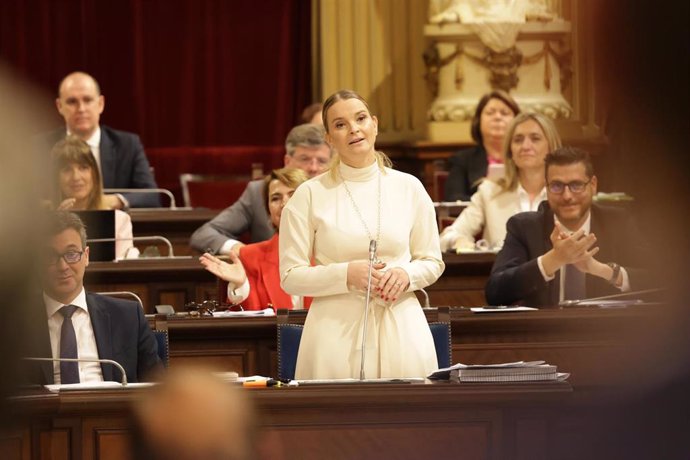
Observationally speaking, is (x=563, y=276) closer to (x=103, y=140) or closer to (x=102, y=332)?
(x=102, y=332)

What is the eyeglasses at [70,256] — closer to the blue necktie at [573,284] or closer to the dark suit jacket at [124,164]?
the blue necktie at [573,284]

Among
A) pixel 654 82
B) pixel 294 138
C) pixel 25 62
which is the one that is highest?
pixel 25 62

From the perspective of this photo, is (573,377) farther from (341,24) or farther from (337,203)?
(341,24)

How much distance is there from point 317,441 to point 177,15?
8.91 metres

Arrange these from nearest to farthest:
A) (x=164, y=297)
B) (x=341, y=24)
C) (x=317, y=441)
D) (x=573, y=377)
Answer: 1. (x=317, y=441)
2. (x=573, y=377)
3. (x=164, y=297)
4. (x=341, y=24)

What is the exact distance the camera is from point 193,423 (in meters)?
0.87

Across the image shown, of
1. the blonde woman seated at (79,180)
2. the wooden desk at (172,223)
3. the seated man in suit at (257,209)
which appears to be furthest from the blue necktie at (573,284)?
the wooden desk at (172,223)

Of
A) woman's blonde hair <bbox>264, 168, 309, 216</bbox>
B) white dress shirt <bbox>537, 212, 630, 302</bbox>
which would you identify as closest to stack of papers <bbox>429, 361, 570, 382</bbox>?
white dress shirt <bbox>537, 212, 630, 302</bbox>

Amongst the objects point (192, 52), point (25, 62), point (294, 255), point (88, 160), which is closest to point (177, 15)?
point (192, 52)

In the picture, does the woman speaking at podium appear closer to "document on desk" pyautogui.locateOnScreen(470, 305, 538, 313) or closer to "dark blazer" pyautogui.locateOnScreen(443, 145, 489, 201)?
"document on desk" pyautogui.locateOnScreen(470, 305, 538, 313)

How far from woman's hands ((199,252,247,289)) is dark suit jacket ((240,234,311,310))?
105 millimetres

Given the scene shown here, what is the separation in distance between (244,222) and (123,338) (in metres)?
2.47

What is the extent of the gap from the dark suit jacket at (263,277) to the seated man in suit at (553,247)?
86 cm

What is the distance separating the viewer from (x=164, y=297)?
622 cm
